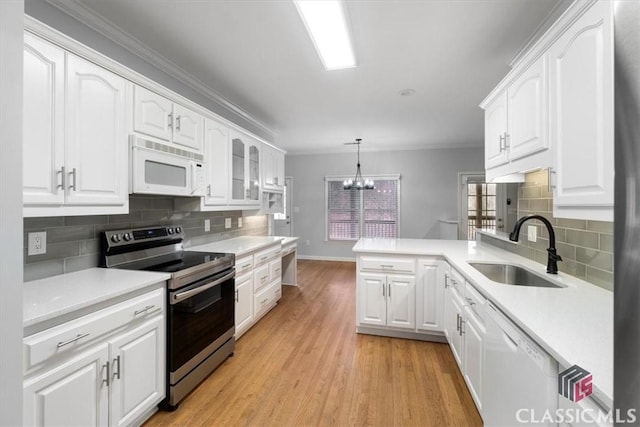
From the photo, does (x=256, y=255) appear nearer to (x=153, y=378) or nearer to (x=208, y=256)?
(x=208, y=256)

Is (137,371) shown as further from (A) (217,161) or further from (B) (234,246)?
(A) (217,161)

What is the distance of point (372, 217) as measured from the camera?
264 inches

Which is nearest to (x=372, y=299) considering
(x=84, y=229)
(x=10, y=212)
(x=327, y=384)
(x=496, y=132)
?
(x=327, y=384)

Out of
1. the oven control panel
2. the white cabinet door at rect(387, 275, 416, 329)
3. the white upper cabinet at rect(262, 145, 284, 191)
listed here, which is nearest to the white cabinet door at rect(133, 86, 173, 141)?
the oven control panel

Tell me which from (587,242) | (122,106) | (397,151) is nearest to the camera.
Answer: (587,242)

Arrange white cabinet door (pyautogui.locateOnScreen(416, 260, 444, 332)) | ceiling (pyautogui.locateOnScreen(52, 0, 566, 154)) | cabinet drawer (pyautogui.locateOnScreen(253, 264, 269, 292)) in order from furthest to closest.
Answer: cabinet drawer (pyautogui.locateOnScreen(253, 264, 269, 292)) < white cabinet door (pyautogui.locateOnScreen(416, 260, 444, 332)) < ceiling (pyautogui.locateOnScreen(52, 0, 566, 154))

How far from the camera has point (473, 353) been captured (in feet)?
6.03

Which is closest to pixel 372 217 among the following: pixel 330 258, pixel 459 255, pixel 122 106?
pixel 330 258

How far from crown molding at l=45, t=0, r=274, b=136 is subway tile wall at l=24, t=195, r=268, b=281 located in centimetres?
117

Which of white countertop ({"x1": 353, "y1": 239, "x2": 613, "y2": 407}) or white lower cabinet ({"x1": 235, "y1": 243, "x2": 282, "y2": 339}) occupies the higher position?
white countertop ({"x1": 353, "y1": 239, "x2": 613, "y2": 407})

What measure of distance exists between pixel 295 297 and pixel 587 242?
10.9 feet

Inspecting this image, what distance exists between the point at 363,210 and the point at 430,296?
4083 millimetres

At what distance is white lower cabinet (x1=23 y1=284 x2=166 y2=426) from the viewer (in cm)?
119

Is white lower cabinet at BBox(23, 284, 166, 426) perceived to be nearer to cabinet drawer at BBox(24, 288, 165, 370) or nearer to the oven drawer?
cabinet drawer at BBox(24, 288, 165, 370)
